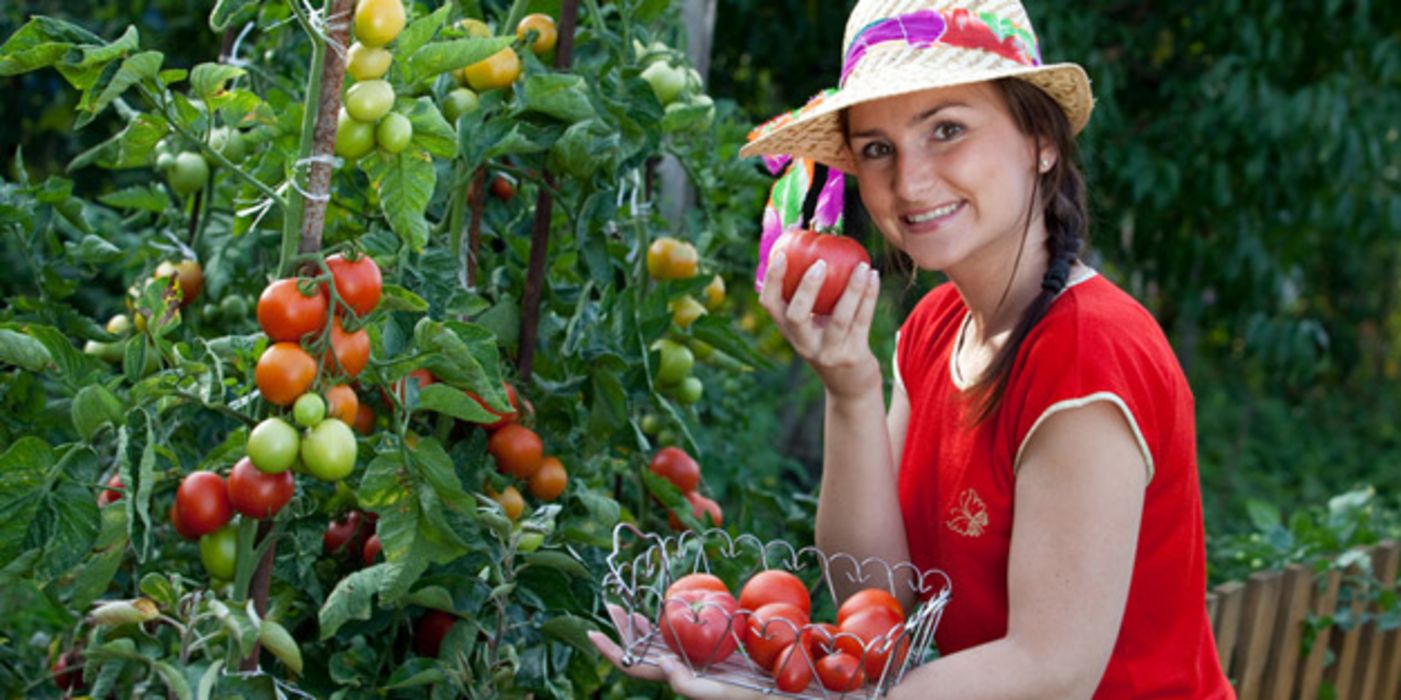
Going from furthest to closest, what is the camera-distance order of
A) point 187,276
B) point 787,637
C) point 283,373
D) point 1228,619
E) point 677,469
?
point 1228,619 → point 677,469 → point 187,276 → point 787,637 → point 283,373

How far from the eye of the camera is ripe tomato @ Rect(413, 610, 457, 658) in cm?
164

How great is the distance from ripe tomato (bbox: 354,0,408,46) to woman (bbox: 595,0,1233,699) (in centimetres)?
46

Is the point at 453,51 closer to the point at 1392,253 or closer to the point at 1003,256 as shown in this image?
the point at 1003,256

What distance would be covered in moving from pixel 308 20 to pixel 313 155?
0.14 meters

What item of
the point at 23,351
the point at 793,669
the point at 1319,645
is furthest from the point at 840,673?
the point at 1319,645

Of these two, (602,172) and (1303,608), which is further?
(1303,608)

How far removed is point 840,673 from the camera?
1.32 m

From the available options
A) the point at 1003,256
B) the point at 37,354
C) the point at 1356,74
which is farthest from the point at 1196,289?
the point at 37,354

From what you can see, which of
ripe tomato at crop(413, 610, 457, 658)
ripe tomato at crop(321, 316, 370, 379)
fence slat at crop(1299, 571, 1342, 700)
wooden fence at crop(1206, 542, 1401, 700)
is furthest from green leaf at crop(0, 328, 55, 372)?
fence slat at crop(1299, 571, 1342, 700)

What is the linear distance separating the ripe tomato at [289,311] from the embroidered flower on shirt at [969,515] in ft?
2.31

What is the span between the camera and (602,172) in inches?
68.7

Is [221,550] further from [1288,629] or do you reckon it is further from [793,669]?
[1288,629]

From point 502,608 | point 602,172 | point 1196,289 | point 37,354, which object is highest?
point 602,172

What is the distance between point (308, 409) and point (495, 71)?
0.50m
